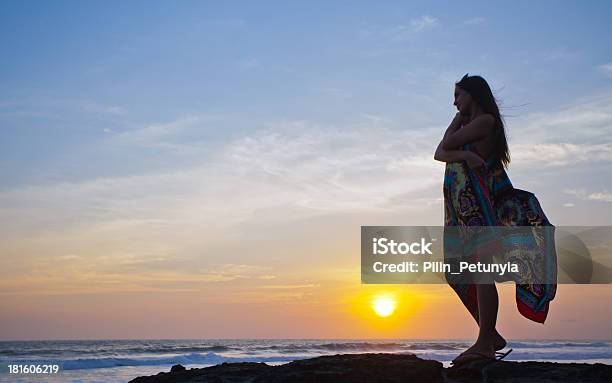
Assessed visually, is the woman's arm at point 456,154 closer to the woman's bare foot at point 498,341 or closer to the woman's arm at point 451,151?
the woman's arm at point 451,151

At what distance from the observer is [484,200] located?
4.89 m

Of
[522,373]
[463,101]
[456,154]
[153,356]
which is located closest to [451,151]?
[456,154]

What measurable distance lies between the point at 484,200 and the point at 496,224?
0.20 metres

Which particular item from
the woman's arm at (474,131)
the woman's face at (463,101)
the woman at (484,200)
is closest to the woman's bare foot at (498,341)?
the woman at (484,200)

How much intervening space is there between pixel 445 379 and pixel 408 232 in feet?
4.83

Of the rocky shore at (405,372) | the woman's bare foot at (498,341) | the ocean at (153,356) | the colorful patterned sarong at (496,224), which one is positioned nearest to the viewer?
the rocky shore at (405,372)

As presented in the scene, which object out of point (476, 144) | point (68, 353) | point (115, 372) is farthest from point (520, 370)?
point (68, 353)

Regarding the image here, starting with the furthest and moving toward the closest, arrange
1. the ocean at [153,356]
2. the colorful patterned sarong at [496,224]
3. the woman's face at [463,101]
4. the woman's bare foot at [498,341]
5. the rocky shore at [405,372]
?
the ocean at [153,356] < the woman's face at [463,101] < the woman's bare foot at [498,341] < the colorful patterned sarong at [496,224] < the rocky shore at [405,372]

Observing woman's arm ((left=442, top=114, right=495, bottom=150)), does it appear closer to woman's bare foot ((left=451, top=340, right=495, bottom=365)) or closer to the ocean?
woman's bare foot ((left=451, top=340, right=495, bottom=365))

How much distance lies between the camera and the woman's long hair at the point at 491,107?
16.6 ft

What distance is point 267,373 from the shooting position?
15.9 ft

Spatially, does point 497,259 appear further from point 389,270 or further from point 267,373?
point 267,373

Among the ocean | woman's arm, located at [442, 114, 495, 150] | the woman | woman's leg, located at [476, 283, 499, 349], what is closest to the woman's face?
the woman

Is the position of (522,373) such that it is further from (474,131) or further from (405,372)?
(474,131)
